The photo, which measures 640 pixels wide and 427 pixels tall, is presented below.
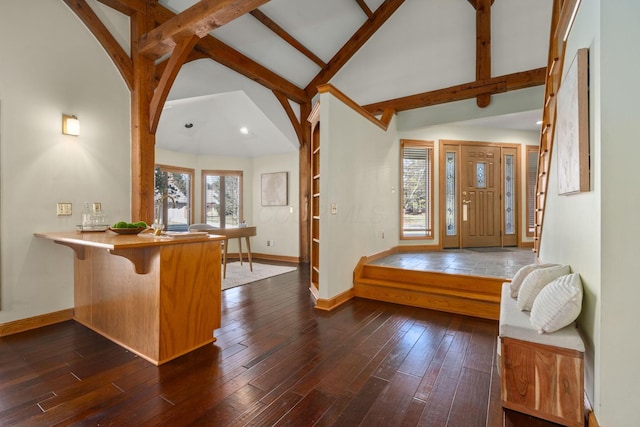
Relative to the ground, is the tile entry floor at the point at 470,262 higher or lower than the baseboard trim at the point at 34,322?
higher

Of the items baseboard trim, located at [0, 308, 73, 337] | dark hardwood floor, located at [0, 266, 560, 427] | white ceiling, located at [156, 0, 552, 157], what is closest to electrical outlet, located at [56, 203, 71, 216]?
baseboard trim, located at [0, 308, 73, 337]

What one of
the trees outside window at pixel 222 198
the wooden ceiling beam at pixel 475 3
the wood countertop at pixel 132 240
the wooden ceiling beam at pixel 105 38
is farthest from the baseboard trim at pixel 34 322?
Result: the wooden ceiling beam at pixel 475 3

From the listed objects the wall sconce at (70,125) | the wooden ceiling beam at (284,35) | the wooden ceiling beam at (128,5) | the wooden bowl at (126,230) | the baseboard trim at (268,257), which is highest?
the wooden ceiling beam at (284,35)

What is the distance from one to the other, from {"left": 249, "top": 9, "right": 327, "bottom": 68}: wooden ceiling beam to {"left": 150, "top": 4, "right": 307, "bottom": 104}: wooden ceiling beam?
55cm

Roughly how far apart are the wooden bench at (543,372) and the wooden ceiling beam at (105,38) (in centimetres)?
410

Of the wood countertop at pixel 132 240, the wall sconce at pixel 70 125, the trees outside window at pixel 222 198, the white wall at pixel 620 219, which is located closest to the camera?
the white wall at pixel 620 219

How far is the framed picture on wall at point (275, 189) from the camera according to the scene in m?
6.35

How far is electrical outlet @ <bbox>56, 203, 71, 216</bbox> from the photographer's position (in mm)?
2832

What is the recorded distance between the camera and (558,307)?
1.56 metres

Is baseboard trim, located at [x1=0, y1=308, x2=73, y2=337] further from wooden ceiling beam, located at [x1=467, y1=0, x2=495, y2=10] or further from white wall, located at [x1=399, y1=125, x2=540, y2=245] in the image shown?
wooden ceiling beam, located at [x1=467, y1=0, x2=495, y2=10]

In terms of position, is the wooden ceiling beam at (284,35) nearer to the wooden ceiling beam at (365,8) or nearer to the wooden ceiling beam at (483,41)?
the wooden ceiling beam at (365,8)

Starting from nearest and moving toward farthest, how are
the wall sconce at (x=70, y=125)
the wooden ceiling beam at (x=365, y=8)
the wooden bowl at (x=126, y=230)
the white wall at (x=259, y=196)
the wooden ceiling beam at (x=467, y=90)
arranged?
1. the wooden bowl at (x=126, y=230)
2. the wall sconce at (x=70, y=125)
3. the wooden ceiling beam at (x=467, y=90)
4. the wooden ceiling beam at (x=365, y=8)
5. the white wall at (x=259, y=196)

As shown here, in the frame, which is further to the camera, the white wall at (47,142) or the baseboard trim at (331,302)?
the baseboard trim at (331,302)

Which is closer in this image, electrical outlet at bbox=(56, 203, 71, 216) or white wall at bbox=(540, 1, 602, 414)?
white wall at bbox=(540, 1, 602, 414)
